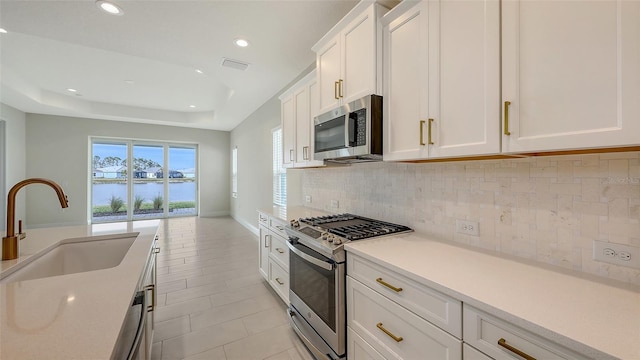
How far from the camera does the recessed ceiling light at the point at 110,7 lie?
2025 millimetres

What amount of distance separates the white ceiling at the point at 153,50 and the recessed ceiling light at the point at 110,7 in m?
0.05

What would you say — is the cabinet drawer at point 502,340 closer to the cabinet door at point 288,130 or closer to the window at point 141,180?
the cabinet door at point 288,130

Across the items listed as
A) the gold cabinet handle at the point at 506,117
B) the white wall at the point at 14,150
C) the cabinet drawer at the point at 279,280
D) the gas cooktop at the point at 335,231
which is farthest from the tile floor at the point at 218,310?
the white wall at the point at 14,150

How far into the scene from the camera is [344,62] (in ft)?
6.57

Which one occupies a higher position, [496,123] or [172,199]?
[496,123]

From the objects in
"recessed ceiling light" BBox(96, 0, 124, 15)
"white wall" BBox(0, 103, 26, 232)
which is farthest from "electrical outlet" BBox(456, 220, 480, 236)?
"white wall" BBox(0, 103, 26, 232)

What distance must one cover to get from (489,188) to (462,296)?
0.79 m

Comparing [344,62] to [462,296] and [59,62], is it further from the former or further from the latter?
[59,62]

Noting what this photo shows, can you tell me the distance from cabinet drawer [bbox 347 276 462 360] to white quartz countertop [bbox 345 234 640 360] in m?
0.21

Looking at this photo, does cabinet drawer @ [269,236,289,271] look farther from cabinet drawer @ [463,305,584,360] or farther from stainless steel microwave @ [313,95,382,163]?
cabinet drawer @ [463,305,584,360]

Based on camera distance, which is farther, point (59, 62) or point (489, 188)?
point (59, 62)

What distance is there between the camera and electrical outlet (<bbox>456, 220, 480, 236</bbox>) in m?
1.51

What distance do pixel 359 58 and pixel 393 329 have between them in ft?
5.78

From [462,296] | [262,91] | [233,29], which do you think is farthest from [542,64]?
[262,91]
